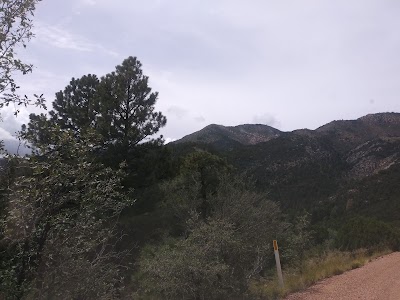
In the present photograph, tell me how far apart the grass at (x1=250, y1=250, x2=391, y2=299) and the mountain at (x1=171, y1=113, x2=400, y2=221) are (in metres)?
23.8

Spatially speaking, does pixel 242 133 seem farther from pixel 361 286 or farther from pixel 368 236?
pixel 361 286

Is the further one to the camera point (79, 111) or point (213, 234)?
point (79, 111)

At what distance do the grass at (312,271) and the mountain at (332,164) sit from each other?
23757 millimetres

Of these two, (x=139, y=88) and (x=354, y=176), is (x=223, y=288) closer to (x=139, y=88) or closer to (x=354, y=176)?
(x=139, y=88)

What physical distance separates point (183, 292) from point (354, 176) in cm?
6652

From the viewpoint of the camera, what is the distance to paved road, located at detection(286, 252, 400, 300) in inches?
353

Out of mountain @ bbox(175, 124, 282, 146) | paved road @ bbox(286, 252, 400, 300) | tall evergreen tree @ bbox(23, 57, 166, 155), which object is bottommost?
paved road @ bbox(286, 252, 400, 300)

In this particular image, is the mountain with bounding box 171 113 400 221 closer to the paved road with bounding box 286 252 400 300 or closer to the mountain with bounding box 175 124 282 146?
the mountain with bounding box 175 124 282 146

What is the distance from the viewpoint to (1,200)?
4.79 metres

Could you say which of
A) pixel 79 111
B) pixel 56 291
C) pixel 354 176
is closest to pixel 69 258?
pixel 56 291

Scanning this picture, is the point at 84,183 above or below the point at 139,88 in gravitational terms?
below

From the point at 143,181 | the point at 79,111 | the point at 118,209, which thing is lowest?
the point at 118,209

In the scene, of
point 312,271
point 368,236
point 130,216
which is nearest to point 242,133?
point 130,216

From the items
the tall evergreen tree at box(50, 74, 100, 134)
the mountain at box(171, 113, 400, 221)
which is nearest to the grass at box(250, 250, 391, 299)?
the tall evergreen tree at box(50, 74, 100, 134)
